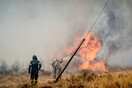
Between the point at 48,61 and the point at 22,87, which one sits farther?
the point at 48,61

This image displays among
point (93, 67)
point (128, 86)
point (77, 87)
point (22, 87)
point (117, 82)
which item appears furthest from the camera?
point (93, 67)

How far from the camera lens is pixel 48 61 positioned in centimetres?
2903

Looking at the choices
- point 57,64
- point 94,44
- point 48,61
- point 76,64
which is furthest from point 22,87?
point 94,44

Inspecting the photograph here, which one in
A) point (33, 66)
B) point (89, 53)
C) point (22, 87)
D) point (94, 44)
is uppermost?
point (94, 44)

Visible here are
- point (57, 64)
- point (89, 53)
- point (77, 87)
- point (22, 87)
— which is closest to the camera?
point (77, 87)

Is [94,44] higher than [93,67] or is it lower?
higher

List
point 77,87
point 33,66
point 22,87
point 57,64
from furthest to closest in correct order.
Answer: point 57,64
point 33,66
point 22,87
point 77,87

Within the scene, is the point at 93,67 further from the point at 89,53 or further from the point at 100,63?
the point at 89,53

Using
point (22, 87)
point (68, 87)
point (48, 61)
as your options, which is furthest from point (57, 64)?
point (48, 61)

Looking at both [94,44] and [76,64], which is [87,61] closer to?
[76,64]

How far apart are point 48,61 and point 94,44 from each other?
42.0 ft

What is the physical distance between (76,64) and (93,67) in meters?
3.92

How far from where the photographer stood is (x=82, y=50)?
29.8 m

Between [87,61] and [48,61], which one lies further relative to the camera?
[48,61]
